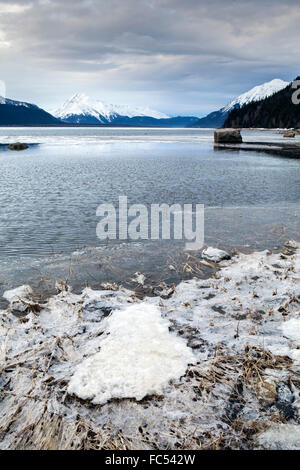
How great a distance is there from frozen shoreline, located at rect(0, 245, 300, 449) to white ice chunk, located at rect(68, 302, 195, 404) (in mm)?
28

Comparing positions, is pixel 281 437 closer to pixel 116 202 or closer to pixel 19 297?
pixel 19 297

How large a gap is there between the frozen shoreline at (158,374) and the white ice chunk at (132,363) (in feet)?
0.09

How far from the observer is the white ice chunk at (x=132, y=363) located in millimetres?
4473

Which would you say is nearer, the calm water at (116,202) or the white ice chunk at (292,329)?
the white ice chunk at (292,329)

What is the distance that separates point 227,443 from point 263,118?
204 m

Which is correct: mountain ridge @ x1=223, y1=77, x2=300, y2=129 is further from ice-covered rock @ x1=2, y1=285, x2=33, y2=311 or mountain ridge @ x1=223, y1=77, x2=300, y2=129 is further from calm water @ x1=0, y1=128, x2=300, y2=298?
ice-covered rock @ x1=2, y1=285, x2=33, y2=311

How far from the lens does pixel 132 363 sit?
499 cm

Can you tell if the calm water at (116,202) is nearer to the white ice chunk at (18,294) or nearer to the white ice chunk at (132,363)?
the white ice chunk at (18,294)

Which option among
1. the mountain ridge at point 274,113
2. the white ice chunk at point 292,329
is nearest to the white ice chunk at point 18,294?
the white ice chunk at point 292,329

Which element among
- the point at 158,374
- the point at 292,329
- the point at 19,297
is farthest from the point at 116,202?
the point at 158,374

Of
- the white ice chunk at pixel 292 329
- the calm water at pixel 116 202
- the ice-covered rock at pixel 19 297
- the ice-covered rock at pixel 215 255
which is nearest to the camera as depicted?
the white ice chunk at pixel 292 329

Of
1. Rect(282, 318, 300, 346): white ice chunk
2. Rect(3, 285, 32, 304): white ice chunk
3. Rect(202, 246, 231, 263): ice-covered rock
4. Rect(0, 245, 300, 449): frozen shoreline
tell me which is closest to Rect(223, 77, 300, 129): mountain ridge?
Rect(202, 246, 231, 263): ice-covered rock

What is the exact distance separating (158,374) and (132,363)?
19.2 inches

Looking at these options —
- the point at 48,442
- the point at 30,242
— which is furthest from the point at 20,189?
the point at 48,442
